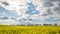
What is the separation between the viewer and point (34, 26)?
4.94 metres

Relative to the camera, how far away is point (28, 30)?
497cm

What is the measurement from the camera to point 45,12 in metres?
5.00

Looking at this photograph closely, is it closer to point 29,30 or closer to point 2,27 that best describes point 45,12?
point 29,30

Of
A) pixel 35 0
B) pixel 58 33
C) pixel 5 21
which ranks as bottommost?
pixel 58 33

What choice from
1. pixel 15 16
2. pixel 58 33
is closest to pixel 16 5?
pixel 15 16

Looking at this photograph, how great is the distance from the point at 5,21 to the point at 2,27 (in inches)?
5.3

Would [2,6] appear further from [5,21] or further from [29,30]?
[29,30]

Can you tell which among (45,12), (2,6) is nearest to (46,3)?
(45,12)

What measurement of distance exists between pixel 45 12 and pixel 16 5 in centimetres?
56

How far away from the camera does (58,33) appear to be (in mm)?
4961

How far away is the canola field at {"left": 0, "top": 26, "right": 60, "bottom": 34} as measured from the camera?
193 inches

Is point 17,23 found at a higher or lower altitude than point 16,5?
lower

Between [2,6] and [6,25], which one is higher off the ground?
[2,6]

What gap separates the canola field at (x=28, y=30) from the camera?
4904 millimetres
